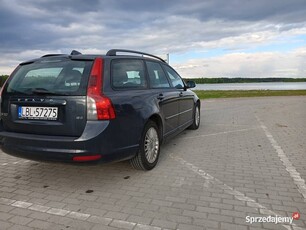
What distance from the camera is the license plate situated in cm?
320

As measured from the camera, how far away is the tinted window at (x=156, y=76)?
4590mm

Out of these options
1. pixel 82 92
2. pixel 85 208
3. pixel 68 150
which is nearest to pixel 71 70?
pixel 82 92

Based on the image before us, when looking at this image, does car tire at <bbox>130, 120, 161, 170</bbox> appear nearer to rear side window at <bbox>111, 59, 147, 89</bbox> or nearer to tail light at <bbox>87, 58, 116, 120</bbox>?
rear side window at <bbox>111, 59, 147, 89</bbox>

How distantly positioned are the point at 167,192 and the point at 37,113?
1859 mm

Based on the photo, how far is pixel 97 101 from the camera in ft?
10.2

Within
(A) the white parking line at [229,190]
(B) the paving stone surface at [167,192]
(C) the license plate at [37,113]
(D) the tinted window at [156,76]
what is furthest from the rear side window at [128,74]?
(A) the white parking line at [229,190]

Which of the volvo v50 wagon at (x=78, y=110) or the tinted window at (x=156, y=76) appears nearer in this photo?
the volvo v50 wagon at (x=78, y=110)

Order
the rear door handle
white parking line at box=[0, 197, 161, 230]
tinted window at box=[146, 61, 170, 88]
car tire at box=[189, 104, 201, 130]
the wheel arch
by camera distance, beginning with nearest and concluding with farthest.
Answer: white parking line at box=[0, 197, 161, 230], the wheel arch, the rear door handle, tinted window at box=[146, 61, 170, 88], car tire at box=[189, 104, 201, 130]

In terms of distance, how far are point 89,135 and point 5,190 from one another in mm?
1477

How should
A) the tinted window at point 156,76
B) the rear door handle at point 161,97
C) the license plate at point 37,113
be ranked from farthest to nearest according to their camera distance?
the tinted window at point 156,76 → the rear door handle at point 161,97 → the license plate at point 37,113

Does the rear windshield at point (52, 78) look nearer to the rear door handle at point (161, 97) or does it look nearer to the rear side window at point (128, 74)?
the rear side window at point (128, 74)

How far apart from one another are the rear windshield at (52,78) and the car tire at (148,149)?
121 cm

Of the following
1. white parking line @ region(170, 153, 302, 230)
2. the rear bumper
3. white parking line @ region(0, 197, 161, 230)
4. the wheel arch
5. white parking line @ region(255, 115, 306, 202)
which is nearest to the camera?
white parking line @ region(0, 197, 161, 230)

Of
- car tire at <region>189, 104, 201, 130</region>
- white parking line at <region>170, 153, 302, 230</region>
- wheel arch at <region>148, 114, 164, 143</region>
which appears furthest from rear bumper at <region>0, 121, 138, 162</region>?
car tire at <region>189, 104, 201, 130</region>
